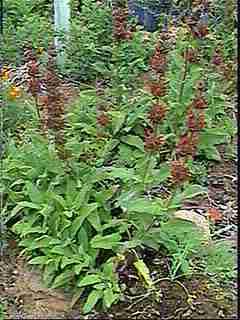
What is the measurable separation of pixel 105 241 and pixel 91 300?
9.6 inches

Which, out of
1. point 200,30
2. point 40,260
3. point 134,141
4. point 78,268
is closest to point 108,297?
point 78,268

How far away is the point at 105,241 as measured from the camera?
2756mm

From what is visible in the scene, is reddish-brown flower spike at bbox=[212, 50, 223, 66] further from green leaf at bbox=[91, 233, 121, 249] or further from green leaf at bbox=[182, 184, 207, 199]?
green leaf at bbox=[91, 233, 121, 249]

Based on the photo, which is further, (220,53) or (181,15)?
(181,15)

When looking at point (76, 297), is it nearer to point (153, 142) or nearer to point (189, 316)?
A: point (189, 316)

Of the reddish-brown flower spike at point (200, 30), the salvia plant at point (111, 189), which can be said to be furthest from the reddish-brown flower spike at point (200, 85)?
the reddish-brown flower spike at point (200, 30)

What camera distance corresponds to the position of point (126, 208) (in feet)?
9.36

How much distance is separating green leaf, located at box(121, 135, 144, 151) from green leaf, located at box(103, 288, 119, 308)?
0.96m

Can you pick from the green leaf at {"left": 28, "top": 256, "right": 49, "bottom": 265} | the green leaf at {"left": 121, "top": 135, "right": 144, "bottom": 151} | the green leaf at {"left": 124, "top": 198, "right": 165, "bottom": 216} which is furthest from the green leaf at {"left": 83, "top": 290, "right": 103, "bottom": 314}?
the green leaf at {"left": 121, "top": 135, "right": 144, "bottom": 151}

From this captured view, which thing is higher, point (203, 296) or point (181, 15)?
point (181, 15)

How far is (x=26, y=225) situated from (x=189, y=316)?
736mm

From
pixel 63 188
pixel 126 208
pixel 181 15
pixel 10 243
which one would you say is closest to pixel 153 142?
pixel 126 208

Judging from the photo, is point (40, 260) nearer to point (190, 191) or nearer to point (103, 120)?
point (190, 191)

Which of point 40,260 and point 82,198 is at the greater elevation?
point 82,198
